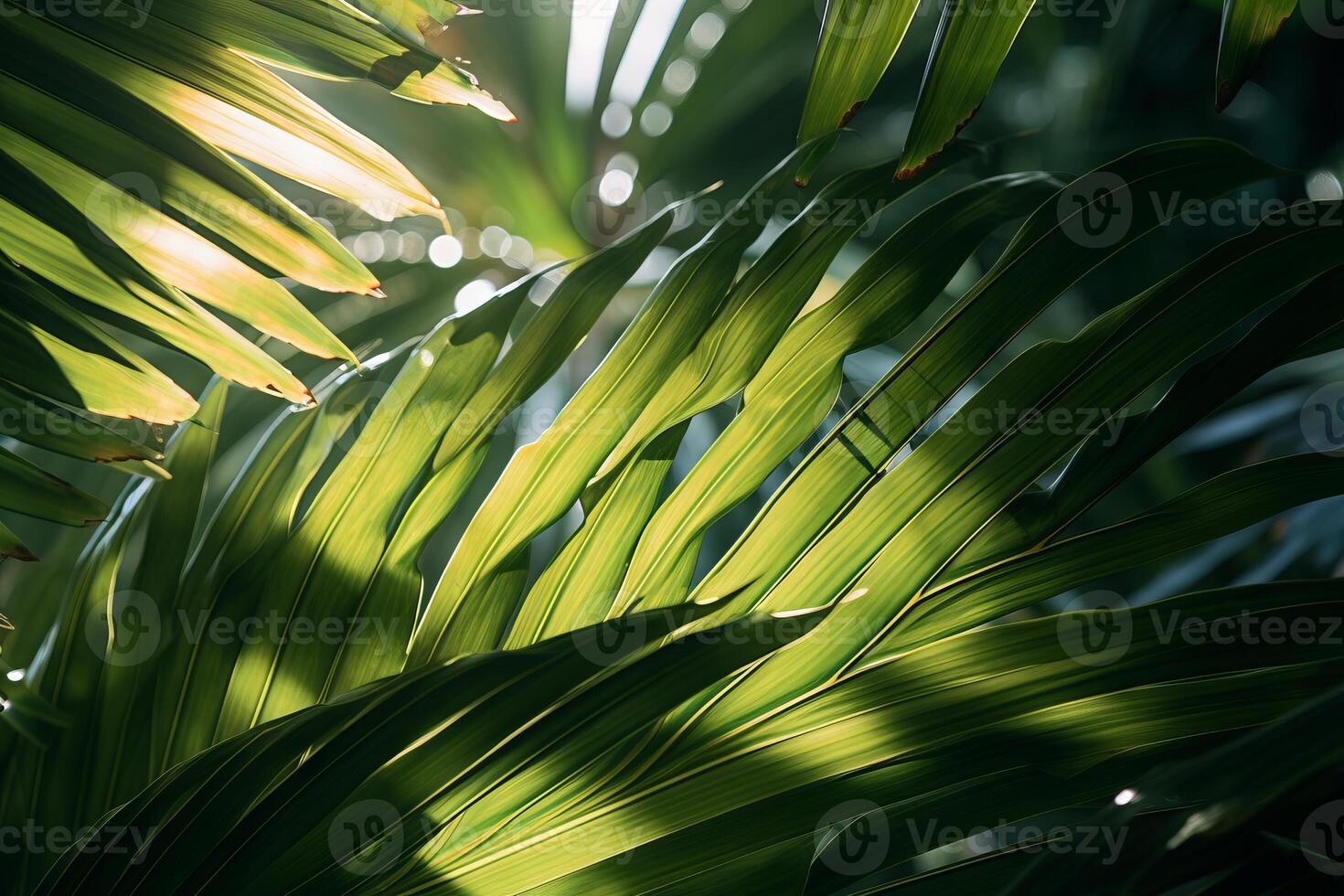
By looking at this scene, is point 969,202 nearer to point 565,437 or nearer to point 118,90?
point 565,437

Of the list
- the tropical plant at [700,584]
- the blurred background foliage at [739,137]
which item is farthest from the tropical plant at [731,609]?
the blurred background foliage at [739,137]

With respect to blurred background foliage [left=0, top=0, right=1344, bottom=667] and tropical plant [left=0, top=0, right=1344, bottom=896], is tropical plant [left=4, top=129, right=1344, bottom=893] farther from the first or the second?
blurred background foliage [left=0, top=0, right=1344, bottom=667]

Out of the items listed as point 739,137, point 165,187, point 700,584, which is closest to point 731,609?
point 700,584

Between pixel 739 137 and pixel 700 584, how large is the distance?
0.67 meters

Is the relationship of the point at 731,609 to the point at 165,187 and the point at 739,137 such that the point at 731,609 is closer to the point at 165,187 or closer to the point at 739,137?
the point at 165,187

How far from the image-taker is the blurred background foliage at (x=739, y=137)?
0.84 meters

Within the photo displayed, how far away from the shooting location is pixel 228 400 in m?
0.72

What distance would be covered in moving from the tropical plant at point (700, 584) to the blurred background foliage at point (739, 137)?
43 centimetres

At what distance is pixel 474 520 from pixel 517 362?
87 mm

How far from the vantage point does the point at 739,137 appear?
890 millimetres

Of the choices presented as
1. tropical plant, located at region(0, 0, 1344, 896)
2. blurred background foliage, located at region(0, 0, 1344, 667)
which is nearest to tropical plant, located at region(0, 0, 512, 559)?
tropical plant, located at region(0, 0, 1344, 896)

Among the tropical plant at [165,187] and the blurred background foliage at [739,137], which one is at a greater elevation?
the blurred background foliage at [739,137]

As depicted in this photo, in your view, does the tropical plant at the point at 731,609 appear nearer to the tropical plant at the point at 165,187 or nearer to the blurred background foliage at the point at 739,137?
the tropical plant at the point at 165,187

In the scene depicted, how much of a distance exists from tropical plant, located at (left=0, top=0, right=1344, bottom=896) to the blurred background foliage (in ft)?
1.40
